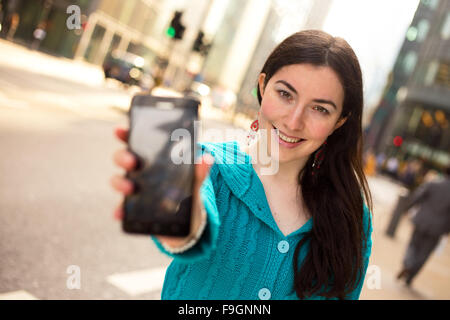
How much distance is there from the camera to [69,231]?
4590 mm

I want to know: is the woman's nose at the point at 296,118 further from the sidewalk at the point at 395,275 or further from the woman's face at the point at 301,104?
the sidewalk at the point at 395,275

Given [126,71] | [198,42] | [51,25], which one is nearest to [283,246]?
[198,42]

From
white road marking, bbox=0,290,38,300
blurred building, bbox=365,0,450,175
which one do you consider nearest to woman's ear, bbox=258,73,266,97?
white road marking, bbox=0,290,38,300

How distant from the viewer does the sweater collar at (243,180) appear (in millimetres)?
1491

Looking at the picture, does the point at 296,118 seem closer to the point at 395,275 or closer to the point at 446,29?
the point at 395,275

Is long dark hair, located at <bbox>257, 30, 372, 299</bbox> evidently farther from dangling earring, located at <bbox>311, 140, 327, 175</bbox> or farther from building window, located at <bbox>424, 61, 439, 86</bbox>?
building window, located at <bbox>424, 61, 439, 86</bbox>

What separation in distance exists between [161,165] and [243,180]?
0.60 m

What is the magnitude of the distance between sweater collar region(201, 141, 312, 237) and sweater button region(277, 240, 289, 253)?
0.09 ft

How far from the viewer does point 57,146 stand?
7363 mm

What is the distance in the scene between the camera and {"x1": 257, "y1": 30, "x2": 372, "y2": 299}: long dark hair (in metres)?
1.58

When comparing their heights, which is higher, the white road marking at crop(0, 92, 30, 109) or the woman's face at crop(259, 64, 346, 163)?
the woman's face at crop(259, 64, 346, 163)

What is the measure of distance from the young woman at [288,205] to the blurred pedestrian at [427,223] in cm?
516
